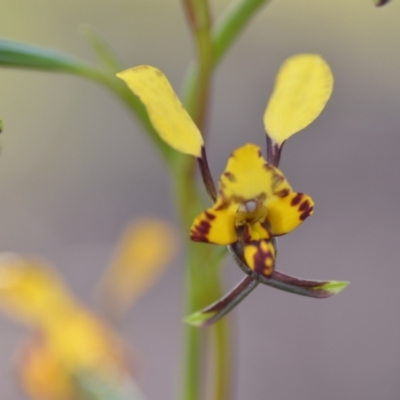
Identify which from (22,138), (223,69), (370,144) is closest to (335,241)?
(370,144)

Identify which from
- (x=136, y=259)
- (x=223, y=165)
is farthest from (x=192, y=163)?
(x=223, y=165)

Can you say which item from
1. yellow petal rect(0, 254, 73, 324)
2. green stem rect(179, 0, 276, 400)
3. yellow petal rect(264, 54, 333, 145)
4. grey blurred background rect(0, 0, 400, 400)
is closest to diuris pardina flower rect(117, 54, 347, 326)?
yellow petal rect(264, 54, 333, 145)

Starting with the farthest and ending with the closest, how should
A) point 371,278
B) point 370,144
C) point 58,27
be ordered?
point 58,27, point 370,144, point 371,278

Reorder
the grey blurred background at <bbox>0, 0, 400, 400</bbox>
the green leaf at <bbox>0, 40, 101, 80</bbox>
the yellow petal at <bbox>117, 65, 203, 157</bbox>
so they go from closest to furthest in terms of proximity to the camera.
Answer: the yellow petal at <bbox>117, 65, 203, 157</bbox>
the green leaf at <bbox>0, 40, 101, 80</bbox>
the grey blurred background at <bbox>0, 0, 400, 400</bbox>

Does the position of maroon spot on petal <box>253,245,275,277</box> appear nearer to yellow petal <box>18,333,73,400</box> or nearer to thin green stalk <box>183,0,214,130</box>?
thin green stalk <box>183,0,214,130</box>

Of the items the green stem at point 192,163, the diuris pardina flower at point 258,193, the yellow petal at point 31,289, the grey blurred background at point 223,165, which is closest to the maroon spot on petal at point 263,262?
the diuris pardina flower at point 258,193

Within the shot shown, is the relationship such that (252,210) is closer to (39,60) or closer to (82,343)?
(39,60)

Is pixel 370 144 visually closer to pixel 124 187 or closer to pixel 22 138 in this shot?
pixel 124 187

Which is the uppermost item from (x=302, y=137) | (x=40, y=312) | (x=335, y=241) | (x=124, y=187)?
(x=302, y=137)
